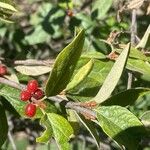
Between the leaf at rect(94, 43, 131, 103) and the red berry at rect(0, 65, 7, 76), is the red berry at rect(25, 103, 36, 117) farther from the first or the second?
the red berry at rect(0, 65, 7, 76)

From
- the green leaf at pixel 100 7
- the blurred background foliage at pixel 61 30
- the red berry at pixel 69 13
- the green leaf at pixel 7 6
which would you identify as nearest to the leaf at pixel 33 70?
the green leaf at pixel 7 6

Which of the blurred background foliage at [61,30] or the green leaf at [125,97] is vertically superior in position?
the green leaf at [125,97]

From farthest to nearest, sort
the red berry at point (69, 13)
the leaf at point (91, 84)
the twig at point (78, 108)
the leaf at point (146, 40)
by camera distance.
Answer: the red berry at point (69, 13)
the leaf at point (146, 40)
the leaf at point (91, 84)
the twig at point (78, 108)

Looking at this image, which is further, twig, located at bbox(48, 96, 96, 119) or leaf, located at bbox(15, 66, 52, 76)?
leaf, located at bbox(15, 66, 52, 76)

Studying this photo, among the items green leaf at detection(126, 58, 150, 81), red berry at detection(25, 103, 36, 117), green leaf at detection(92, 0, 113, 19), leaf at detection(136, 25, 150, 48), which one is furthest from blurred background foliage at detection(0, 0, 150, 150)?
red berry at detection(25, 103, 36, 117)

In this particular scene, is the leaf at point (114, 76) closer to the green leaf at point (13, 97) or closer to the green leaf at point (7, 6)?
the green leaf at point (13, 97)

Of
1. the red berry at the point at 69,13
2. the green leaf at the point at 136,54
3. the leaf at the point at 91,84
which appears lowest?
the red berry at the point at 69,13

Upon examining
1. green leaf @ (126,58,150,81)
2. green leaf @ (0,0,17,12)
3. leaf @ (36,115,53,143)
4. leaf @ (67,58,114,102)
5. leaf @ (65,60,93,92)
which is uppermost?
green leaf @ (0,0,17,12)
